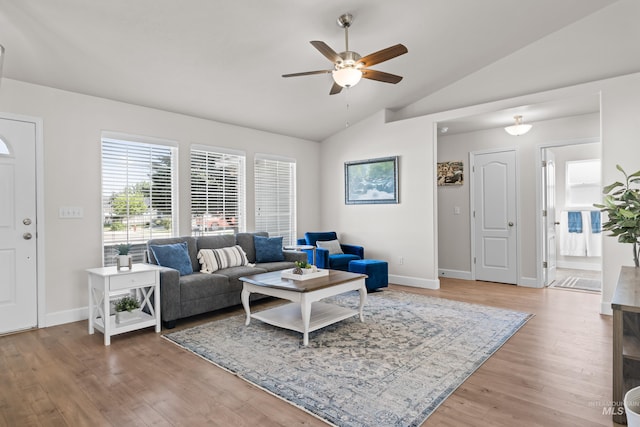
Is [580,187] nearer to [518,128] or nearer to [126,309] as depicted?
[518,128]

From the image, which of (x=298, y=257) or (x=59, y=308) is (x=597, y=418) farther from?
(x=59, y=308)

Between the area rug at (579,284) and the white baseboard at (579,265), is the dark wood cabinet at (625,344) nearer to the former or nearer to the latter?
the area rug at (579,284)

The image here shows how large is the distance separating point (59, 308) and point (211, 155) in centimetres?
265

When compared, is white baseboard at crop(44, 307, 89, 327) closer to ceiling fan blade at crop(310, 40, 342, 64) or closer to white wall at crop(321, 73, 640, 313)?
ceiling fan blade at crop(310, 40, 342, 64)

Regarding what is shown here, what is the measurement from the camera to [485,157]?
243 inches

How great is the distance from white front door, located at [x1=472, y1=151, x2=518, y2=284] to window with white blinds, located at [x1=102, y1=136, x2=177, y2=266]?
4904 millimetres

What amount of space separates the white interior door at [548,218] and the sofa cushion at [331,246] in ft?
10.6

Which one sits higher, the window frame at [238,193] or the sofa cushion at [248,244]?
the window frame at [238,193]

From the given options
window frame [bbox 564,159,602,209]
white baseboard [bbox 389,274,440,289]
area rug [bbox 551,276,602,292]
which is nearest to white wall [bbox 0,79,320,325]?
white baseboard [bbox 389,274,440,289]

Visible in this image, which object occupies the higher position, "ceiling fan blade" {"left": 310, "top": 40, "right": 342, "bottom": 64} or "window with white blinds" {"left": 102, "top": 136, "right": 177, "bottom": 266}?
"ceiling fan blade" {"left": 310, "top": 40, "right": 342, "bottom": 64}

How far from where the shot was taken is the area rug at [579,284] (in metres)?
5.51

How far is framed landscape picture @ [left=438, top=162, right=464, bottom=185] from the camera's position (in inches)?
254

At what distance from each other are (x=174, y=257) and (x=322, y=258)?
7.12 feet

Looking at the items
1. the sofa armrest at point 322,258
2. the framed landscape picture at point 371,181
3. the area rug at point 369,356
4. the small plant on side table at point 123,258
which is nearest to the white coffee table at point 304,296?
the area rug at point 369,356
